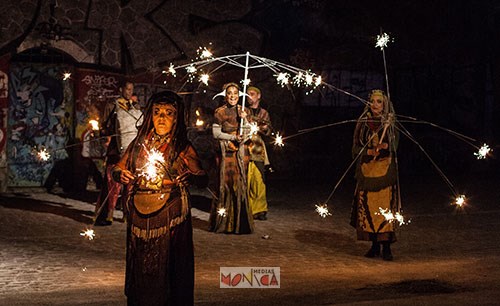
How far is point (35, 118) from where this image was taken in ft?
60.4

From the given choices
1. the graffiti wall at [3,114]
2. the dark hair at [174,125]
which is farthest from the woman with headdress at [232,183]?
the graffiti wall at [3,114]

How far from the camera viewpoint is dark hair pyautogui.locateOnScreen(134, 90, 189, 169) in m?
7.44

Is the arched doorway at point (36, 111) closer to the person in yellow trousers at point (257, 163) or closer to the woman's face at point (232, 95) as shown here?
the person in yellow trousers at point (257, 163)

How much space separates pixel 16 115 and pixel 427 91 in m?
9.76

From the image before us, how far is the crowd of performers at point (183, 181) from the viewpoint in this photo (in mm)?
7434

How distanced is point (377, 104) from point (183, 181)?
417 cm

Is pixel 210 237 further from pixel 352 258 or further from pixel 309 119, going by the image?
pixel 309 119

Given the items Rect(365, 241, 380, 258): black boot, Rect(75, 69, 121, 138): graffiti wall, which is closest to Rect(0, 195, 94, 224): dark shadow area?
Rect(75, 69, 121, 138): graffiti wall

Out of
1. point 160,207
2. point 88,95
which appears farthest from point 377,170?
point 88,95

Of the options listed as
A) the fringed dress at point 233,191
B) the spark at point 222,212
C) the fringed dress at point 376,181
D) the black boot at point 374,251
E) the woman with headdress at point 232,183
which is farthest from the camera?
the fringed dress at point 233,191

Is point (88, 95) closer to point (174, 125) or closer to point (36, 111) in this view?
point (36, 111)

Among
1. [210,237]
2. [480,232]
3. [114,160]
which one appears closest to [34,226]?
[114,160]

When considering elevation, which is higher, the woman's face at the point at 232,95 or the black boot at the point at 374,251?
the woman's face at the point at 232,95

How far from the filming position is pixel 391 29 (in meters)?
22.3
